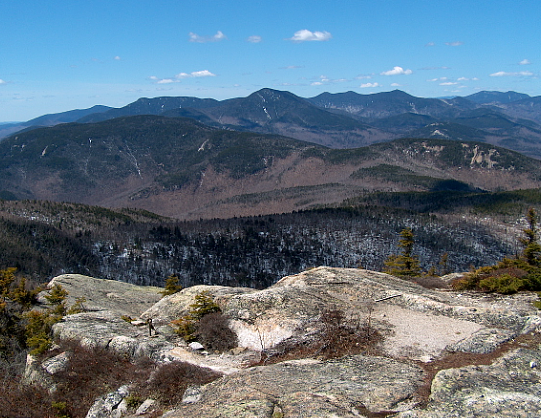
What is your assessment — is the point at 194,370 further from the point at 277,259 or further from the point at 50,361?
the point at 277,259

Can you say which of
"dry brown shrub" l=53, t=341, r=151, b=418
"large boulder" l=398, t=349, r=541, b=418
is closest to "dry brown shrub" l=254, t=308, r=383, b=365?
"large boulder" l=398, t=349, r=541, b=418

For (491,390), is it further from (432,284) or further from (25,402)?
(432,284)

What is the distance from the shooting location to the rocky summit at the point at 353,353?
57.4 ft

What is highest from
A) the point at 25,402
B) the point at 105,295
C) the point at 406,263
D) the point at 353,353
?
the point at 353,353

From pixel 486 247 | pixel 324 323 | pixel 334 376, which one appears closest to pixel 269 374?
pixel 334 376

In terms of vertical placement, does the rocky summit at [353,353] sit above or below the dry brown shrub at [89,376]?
above

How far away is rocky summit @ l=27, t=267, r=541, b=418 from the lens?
689 inches

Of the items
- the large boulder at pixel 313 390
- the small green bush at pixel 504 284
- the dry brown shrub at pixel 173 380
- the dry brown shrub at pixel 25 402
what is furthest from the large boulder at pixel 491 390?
the dry brown shrub at pixel 25 402

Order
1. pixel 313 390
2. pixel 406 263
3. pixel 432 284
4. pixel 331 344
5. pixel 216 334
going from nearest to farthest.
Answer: pixel 313 390 < pixel 331 344 < pixel 216 334 < pixel 432 284 < pixel 406 263

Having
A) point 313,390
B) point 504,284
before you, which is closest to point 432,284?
point 504,284

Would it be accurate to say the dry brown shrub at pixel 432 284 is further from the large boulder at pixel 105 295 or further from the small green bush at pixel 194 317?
the large boulder at pixel 105 295

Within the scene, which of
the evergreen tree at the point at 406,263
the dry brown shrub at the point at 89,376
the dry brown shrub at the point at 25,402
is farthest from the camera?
the evergreen tree at the point at 406,263

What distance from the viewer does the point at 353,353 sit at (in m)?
23.8

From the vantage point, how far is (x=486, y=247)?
187m
